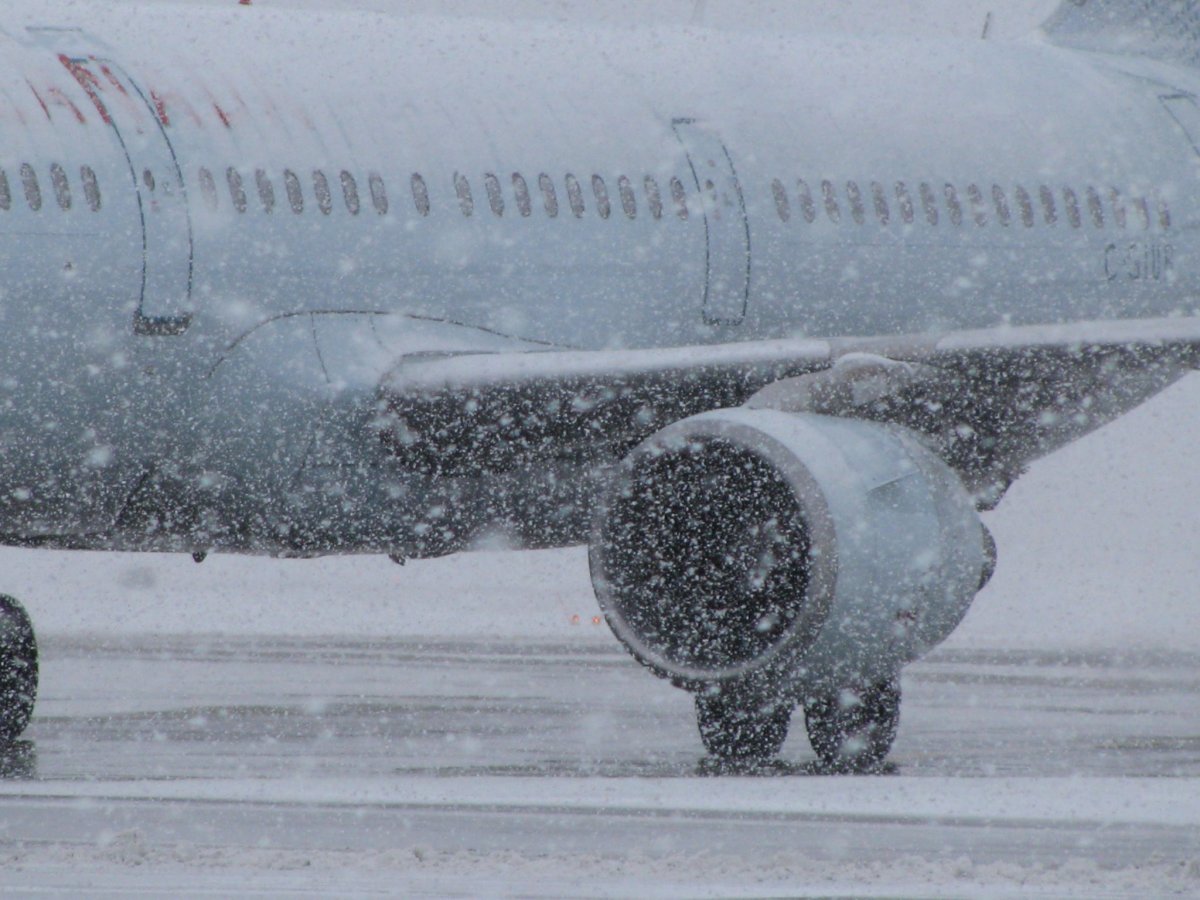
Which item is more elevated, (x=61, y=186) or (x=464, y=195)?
(x=61, y=186)

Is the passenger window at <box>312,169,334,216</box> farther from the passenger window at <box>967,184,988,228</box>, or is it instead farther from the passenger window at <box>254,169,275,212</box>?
the passenger window at <box>967,184,988,228</box>

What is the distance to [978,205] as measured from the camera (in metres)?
14.6

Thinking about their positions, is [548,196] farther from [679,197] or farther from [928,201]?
[928,201]

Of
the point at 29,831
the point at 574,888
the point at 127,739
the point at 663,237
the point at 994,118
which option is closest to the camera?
the point at 574,888

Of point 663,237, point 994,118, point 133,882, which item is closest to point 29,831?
point 133,882

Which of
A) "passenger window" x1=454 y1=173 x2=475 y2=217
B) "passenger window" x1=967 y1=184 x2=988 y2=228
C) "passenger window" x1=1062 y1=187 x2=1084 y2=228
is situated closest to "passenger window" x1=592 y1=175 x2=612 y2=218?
"passenger window" x1=454 y1=173 x2=475 y2=217

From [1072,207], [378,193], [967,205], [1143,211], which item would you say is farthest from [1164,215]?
[378,193]

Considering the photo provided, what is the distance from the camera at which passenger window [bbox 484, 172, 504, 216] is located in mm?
12586

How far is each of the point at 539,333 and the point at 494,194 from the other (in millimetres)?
817

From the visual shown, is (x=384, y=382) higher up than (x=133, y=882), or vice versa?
(x=133, y=882)

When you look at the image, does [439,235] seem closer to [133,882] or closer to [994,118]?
[994,118]

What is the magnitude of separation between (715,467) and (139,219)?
310 centimetres

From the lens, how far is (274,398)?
11.5 m

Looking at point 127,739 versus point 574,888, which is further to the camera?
point 127,739
